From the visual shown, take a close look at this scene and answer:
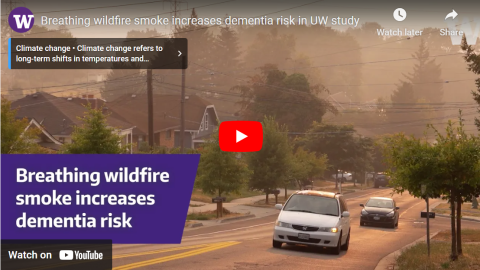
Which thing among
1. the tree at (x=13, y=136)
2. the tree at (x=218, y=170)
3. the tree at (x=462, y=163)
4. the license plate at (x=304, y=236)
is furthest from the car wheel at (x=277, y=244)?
the tree at (x=218, y=170)

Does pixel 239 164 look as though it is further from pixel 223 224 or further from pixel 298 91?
pixel 298 91

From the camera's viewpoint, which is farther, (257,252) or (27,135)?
(27,135)

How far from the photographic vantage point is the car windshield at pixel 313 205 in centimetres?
2041

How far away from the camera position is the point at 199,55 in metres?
134

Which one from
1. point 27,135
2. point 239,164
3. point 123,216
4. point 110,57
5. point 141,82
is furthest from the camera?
point 141,82

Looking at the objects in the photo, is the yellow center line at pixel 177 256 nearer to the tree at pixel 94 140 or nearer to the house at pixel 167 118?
the tree at pixel 94 140

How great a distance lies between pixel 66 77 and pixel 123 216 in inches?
6008

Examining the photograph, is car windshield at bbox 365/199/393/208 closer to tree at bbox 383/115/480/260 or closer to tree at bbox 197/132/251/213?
tree at bbox 197/132/251/213

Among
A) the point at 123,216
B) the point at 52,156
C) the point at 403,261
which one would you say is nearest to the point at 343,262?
the point at 403,261

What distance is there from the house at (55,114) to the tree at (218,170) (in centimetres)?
1624

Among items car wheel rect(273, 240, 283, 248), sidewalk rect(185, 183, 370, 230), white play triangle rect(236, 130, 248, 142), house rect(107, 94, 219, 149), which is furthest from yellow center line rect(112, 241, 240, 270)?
house rect(107, 94, 219, 149)

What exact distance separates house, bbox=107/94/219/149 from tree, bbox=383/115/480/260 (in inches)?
1973

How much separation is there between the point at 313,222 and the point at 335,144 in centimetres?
6011

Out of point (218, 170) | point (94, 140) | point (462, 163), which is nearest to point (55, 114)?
point (218, 170)
